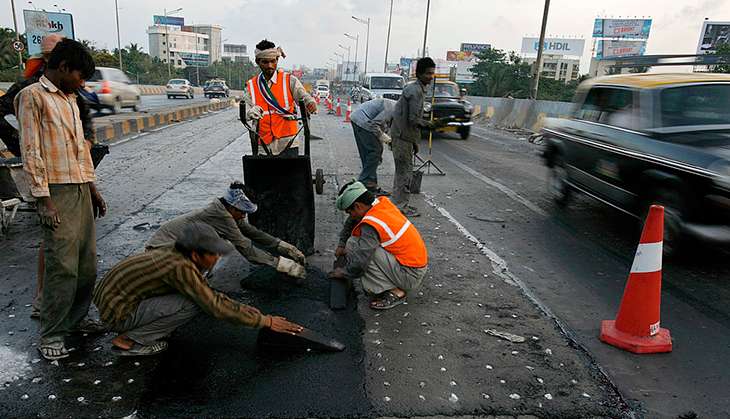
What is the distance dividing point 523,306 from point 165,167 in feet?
25.3

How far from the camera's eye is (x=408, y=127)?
21.1 ft

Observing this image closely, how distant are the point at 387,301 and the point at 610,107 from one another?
4.04m

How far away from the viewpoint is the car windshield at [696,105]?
5.13 m

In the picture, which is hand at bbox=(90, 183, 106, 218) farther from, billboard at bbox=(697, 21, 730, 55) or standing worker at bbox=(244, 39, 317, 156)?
billboard at bbox=(697, 21, 730, 55)

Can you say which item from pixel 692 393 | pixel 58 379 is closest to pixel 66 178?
pixel 58 379

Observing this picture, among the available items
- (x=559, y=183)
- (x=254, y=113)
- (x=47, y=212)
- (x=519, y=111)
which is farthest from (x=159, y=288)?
(x=519, y=111)

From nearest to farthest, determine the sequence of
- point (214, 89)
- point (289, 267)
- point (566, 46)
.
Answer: point (289, 267)
point (214, 89)
point (566, 46)

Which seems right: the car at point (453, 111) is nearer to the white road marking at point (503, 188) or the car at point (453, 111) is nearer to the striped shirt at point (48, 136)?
the white road marking at point (503, 188)

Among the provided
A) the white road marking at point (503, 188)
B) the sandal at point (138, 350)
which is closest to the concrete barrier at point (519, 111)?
the white road marking at point (503, 188)

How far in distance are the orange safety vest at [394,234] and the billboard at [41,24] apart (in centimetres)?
3855

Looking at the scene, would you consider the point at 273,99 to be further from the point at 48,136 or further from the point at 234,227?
the point at 48,136

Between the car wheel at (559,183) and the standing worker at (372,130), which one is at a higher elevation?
the standing worker at (372,130)

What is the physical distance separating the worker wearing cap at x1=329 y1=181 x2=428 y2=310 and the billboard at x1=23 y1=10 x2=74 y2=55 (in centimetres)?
3846

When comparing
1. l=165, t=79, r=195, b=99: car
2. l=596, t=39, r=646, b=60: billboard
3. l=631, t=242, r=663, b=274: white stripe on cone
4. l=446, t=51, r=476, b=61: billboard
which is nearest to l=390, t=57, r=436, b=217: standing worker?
l=631, t=242, r=663, b=274: white stripe on cone
